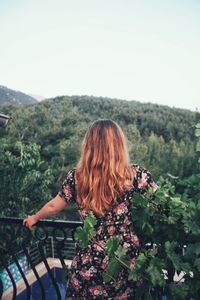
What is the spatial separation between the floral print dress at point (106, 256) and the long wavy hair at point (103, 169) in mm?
44

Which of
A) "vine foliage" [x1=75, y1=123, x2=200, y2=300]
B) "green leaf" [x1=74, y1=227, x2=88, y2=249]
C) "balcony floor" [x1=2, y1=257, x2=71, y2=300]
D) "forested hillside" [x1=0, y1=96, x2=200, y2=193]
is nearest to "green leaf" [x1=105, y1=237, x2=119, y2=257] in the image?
"vine foliage" [x1=75, y1=123, x2=200, y2=300]

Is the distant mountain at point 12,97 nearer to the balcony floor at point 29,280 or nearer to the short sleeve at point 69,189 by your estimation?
the balcony floor at point 29,280

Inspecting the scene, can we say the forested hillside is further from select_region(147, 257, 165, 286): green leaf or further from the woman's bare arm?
select_region(147, 257, 165, 286): green leaf

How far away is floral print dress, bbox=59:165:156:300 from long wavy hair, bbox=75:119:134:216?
44 mm

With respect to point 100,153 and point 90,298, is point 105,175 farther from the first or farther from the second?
point 90,298

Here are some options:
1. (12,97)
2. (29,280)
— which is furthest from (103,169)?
(12,97)

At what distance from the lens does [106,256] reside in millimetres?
1769

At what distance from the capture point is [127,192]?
177 cm

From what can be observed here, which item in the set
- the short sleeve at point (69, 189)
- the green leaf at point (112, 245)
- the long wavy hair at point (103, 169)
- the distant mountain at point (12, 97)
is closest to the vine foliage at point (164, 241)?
the green leaf at point (112, 245)

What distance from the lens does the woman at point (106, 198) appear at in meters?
1.75

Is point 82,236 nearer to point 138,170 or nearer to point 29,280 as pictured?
point 138,170

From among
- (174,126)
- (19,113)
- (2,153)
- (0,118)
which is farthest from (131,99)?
(0,118)

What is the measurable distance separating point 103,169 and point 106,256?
450 mm

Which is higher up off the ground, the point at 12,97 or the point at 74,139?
the point at 12,97
